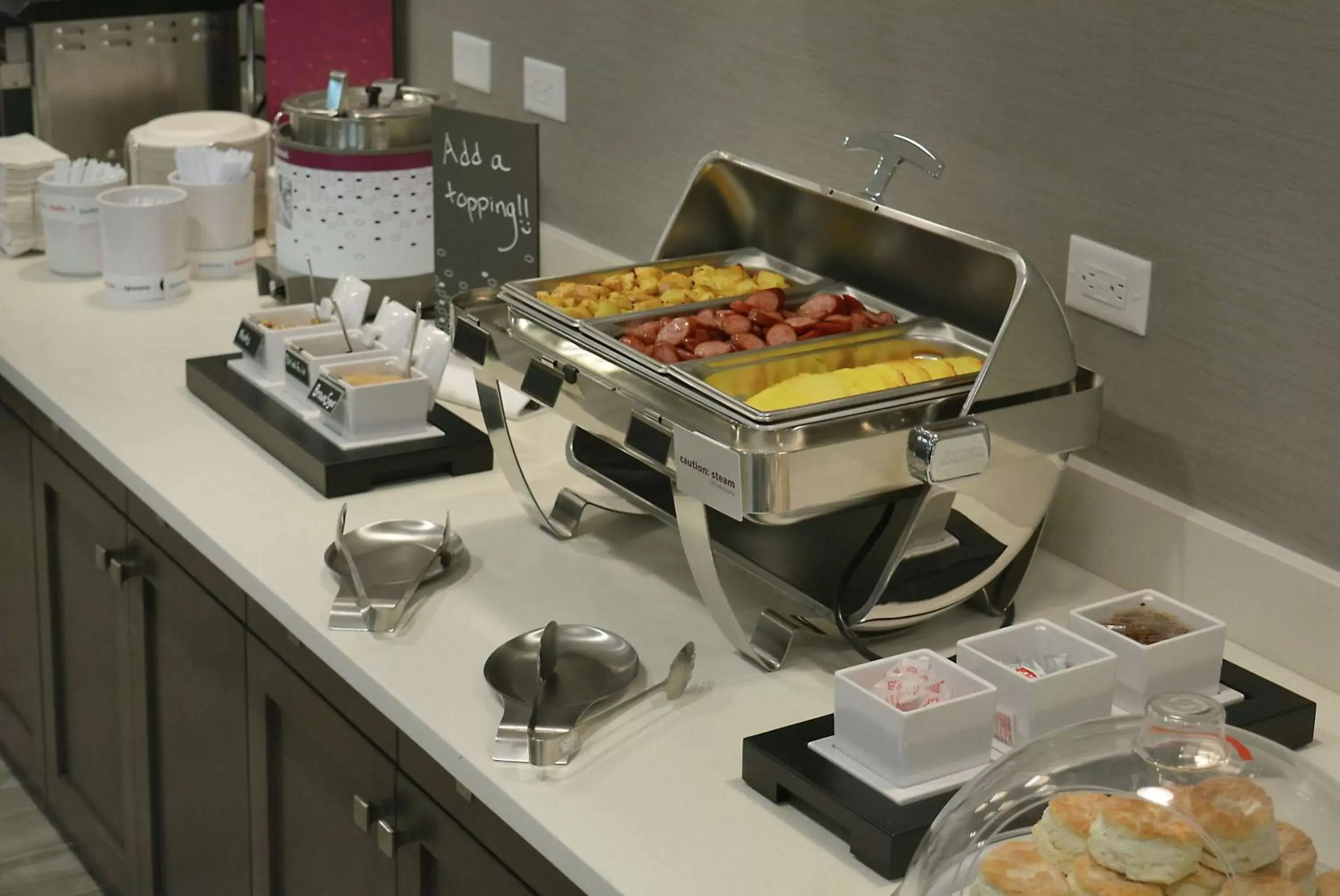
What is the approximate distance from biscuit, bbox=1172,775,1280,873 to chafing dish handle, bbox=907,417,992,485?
18.2 inches

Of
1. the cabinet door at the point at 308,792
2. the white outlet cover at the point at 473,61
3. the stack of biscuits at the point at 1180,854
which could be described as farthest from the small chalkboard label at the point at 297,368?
the stack of biscuits at the point at 1180,854

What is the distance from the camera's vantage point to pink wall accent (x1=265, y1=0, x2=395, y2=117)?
2.64 m

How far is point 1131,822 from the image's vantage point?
863 millimetres

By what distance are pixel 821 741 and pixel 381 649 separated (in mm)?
416

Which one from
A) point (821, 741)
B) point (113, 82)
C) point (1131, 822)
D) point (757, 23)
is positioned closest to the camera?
point (1131, 822)

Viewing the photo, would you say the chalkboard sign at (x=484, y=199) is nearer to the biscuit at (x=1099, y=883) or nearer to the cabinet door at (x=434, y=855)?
the cabinet door at (x=434, y=855)

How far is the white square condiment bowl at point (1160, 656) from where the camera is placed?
4.24 feet

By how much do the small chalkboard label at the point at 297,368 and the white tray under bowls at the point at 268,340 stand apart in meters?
0.03

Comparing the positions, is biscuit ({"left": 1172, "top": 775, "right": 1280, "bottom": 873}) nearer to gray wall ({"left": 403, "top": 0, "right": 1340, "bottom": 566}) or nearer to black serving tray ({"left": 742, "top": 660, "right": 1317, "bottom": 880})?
black serving tray ({"left": 742, "top": 660, "right": 1317, "bottom": 880})

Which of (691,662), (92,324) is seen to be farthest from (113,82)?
(691,662)

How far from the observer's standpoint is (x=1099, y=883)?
87cm

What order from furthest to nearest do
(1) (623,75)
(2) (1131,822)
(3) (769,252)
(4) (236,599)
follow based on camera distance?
(1) (623,75) < (3) (769,252) < (4) (236,599) < (2) (1131,822)

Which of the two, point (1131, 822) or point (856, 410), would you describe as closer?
point (1131, 822)

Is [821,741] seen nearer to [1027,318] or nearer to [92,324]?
[1027,318]
